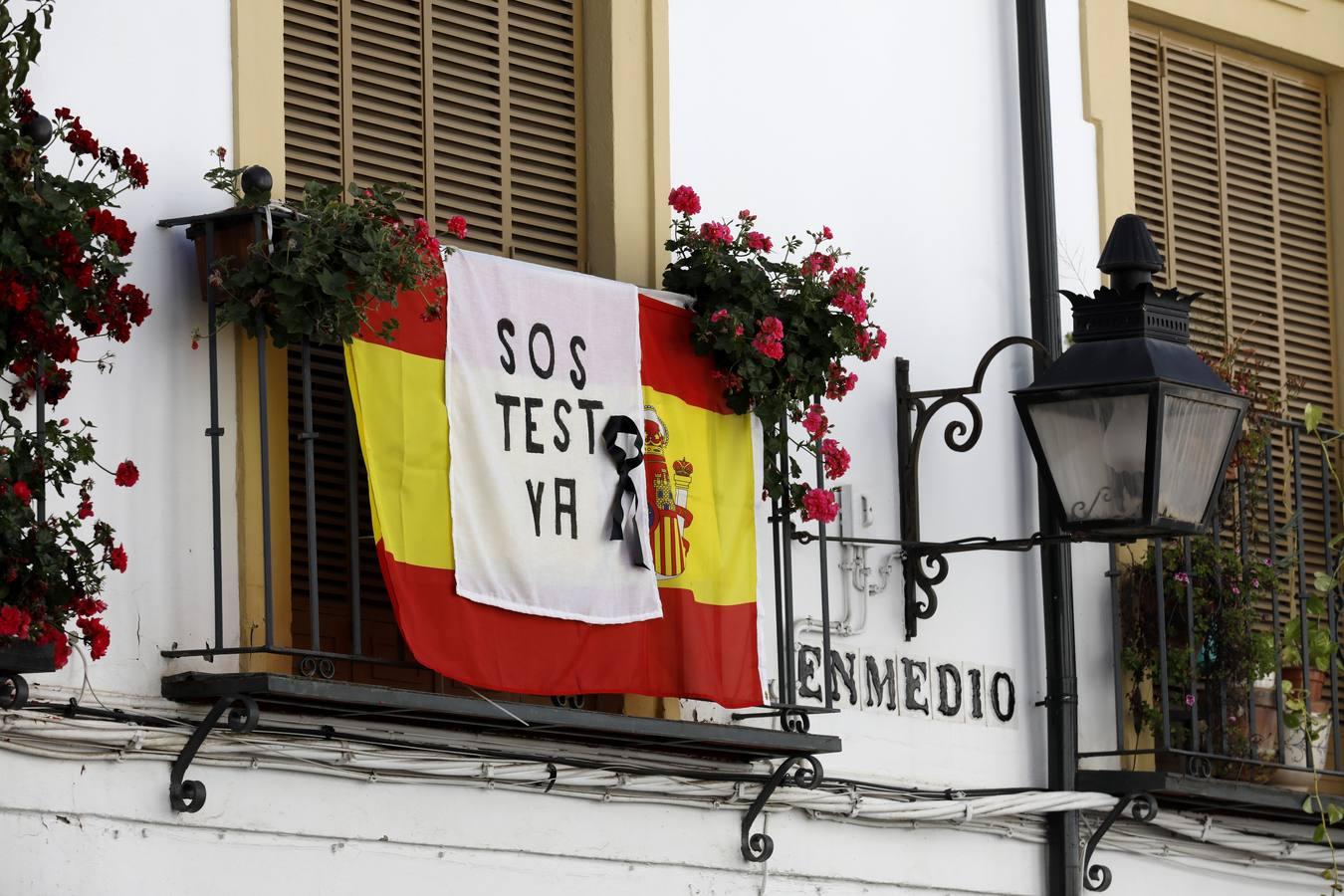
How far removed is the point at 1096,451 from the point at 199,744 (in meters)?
2.85

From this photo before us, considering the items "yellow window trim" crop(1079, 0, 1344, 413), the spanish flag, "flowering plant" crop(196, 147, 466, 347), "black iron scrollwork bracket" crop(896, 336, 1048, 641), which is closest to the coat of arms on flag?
the spanish flag

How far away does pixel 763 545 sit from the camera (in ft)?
26.7

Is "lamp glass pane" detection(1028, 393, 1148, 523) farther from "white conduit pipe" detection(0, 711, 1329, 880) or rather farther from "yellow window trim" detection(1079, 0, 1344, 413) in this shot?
"yellow window trim" detection(1079, 0, 1344, 413)

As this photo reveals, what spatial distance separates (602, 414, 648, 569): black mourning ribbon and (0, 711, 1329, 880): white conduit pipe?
2.12ft

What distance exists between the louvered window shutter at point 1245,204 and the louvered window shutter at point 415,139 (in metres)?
2.72

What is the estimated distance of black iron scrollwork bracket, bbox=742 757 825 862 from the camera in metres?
7.84

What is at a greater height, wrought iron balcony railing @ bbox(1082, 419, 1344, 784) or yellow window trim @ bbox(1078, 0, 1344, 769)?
yellow window trim @ bbox(1078, 0, 1344, 769)

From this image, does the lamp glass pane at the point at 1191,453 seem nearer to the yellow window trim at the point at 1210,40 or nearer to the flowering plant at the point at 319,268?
the yellow window trim at the point at 1210,40

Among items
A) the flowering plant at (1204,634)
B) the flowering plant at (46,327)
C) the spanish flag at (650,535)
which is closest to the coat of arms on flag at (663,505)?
the spanish flag at (650,535)

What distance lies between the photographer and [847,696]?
8.37 meters

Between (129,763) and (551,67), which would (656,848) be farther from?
(551,67)

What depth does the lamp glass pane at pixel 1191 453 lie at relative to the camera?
7.73 m

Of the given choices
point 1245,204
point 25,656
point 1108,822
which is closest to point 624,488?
point 25,656

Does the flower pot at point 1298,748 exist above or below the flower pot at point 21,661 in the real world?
below
